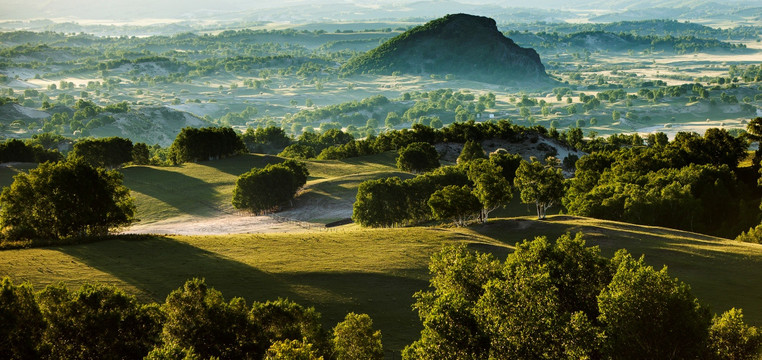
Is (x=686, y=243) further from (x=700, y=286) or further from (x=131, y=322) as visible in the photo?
(x=131, y=322)

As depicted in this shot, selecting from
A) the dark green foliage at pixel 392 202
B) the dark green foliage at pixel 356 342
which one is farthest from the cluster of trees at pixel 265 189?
the dark green foliage at pixel 356 342

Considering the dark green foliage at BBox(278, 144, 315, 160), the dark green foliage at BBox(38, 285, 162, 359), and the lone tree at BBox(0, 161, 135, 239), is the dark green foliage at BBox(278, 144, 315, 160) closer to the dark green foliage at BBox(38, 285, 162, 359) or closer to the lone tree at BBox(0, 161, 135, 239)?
the lone tree at BBox(0, 161, 135, 239)

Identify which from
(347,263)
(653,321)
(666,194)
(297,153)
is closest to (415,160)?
(297,153)

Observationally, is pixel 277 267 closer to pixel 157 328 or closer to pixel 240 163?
pixel 157 328

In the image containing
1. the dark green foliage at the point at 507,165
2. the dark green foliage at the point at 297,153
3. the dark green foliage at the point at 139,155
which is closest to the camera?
the dark green foliage at the point at 507,165

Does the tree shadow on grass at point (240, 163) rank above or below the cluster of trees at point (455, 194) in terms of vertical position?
below

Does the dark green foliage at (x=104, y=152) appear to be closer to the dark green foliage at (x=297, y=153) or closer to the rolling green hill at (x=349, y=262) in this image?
the dark green foliage at (x=297, y=153)

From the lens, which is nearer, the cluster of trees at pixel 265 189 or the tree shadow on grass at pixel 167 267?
the tree shadow on grass at pixel 167 267
